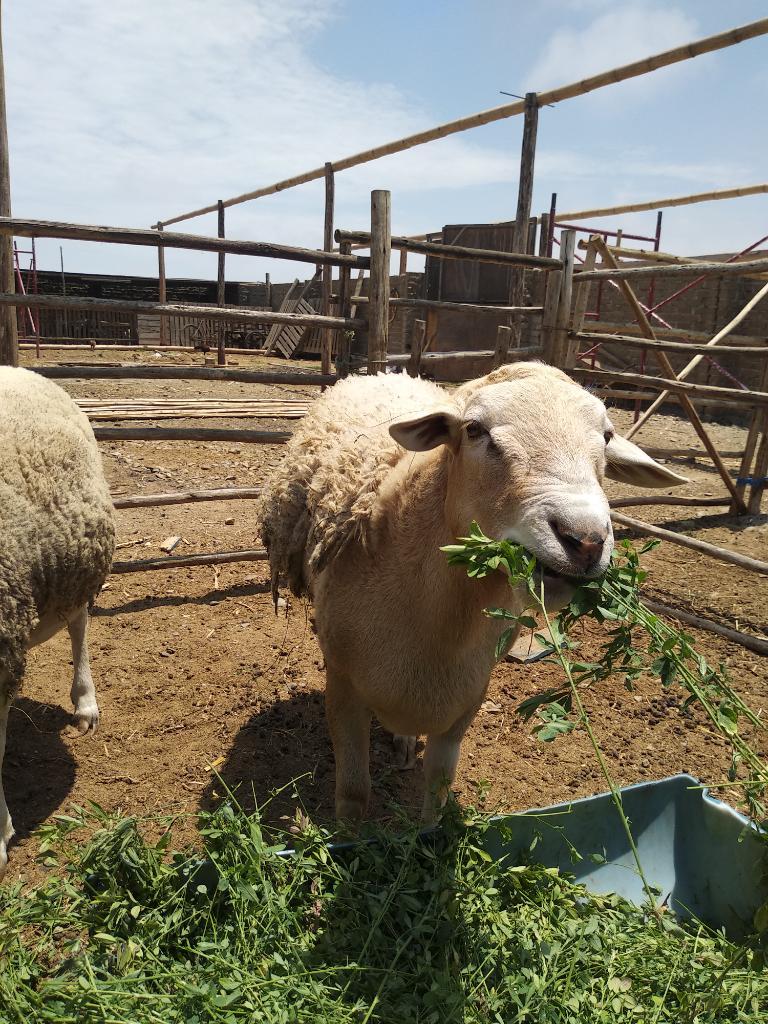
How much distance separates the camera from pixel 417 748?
3877 millimetres

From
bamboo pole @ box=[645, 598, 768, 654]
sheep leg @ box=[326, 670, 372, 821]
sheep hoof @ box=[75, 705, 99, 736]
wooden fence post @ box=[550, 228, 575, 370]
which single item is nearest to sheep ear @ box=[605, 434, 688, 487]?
sheep leg @ box=[326, 670, 372, 821]

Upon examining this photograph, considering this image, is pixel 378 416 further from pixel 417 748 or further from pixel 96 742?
pixel 96 742

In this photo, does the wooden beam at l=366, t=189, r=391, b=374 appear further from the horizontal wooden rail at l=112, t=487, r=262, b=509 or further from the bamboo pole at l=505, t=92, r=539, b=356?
the bamboo pole at l=505, t=92, r=539, b=356

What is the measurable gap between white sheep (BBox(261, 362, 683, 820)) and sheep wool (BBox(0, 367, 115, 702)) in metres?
0.84

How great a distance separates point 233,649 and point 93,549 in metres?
1.47

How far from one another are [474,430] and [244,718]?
7.39 ft

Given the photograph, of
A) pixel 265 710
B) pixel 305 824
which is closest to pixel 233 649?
pixel 265 710

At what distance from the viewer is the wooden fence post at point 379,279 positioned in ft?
16.7

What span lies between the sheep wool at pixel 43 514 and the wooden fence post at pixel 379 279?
2.30 m

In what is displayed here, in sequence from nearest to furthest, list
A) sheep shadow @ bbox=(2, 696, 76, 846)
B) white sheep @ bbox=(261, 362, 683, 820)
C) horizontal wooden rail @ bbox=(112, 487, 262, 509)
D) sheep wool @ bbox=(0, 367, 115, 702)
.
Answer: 1. white sheep @ bbox=(261, 362, 683, 820)
2. sheep wool @ bbox=(0, 367, 115, 702)
3. sheep shadow @ bbox=(2, 696, 76, 846)
4. horizontal wooden rail @ bbox=(112, 487, 262, 509)

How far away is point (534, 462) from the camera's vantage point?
206cm

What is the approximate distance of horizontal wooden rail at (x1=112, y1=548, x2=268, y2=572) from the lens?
201 inches

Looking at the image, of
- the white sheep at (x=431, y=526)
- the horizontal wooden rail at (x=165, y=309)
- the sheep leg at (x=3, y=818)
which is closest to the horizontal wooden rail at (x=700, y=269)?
the horizontal wooden rail at (x=165, y=309)

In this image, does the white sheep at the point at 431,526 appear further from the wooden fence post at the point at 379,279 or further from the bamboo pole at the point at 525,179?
the bamboo pole at the point at 525,179
